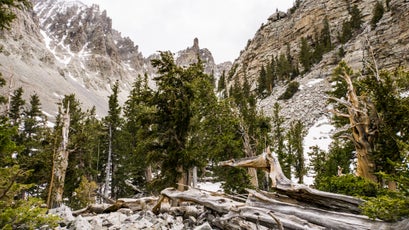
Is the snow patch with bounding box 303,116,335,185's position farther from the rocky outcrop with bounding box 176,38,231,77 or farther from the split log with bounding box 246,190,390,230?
the rocky outcrop with bounding box 176,38,231,77

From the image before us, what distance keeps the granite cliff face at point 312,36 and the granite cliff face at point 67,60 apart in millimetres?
21675

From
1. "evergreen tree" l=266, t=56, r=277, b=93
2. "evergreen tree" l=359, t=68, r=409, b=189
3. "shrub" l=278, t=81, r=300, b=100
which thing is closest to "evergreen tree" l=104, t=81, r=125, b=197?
"evergreen tree" l=359, t=68, r=409, b=189

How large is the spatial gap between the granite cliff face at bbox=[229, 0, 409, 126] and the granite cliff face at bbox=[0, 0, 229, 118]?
2168cm

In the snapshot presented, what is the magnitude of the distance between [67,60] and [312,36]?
13250 cm

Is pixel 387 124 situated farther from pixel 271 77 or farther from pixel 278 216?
pixel 271 77

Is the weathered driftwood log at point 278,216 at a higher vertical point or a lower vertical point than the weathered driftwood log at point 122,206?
higher

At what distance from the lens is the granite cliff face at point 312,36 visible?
135 feet

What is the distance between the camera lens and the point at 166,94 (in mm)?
14672

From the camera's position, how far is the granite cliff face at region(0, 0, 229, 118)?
285 feet

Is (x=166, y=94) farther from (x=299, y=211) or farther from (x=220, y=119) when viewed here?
(x=299, y=211)

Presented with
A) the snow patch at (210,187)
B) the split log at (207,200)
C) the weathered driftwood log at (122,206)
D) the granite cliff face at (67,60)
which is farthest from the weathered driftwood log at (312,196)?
the granite cliff face at (67,60)

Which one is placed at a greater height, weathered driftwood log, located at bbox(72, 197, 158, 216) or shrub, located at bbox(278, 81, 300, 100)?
shrub, located at bbox(278, 81, 300, 100)

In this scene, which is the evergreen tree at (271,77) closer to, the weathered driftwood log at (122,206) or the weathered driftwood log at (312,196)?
the weathered driftwood log at (122,206)

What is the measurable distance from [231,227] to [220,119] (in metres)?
11.8
